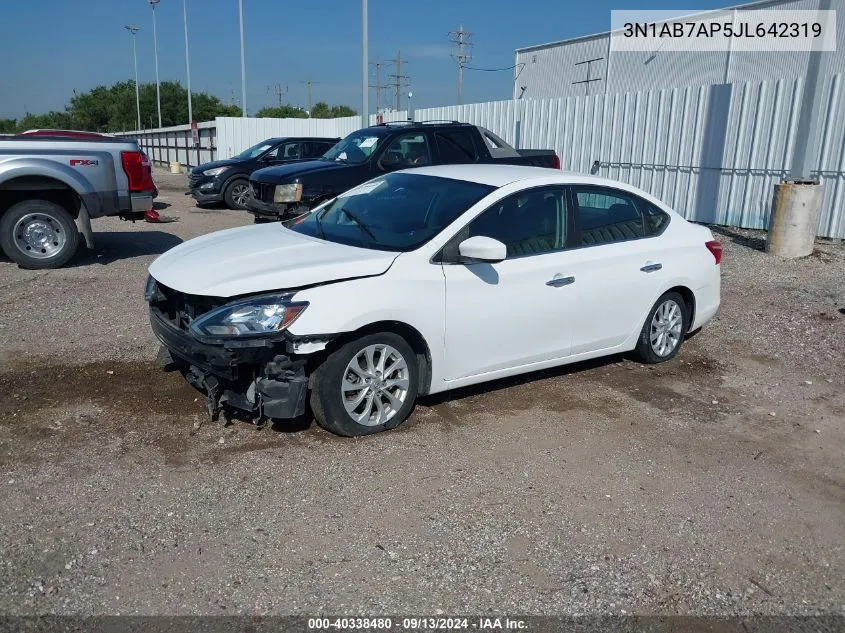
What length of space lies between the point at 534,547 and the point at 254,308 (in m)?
2.06

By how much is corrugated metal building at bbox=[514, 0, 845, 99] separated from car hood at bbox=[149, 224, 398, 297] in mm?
17978

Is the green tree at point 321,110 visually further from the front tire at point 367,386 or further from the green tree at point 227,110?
the front tire at point 367,386

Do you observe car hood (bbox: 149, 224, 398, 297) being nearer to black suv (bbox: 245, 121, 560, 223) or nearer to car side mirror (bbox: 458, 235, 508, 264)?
car side mirror (bbox: 458, 235, 508, 264)

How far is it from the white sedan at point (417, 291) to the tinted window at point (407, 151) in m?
5.67

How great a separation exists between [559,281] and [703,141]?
9.86 meters

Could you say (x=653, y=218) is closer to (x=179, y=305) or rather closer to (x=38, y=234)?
(x=179, y=305)

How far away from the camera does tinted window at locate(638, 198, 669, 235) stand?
629 cm

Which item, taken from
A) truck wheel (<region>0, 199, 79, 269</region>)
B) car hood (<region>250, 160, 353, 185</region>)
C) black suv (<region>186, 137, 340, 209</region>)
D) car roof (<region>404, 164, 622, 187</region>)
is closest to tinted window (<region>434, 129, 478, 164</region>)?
car hood (<region>250, 160, 353, 185</region>)

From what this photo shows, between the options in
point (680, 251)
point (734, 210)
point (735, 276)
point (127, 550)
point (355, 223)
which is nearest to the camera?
point (127, 550)

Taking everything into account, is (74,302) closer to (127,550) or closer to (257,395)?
(257,395)

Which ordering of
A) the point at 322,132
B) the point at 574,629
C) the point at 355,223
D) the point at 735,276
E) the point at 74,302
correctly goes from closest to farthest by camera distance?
the point at 574,629 < the point at 355,223 < the point at 74,302 < the point at 735,276 < the point at 322,132

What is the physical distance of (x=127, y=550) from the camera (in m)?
3.51

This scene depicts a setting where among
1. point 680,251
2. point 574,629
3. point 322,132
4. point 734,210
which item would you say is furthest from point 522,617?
point 322,132

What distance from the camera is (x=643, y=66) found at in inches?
1204
